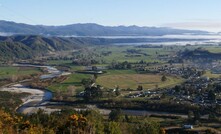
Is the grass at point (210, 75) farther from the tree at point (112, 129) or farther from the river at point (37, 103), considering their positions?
the tree at point (112, 129)

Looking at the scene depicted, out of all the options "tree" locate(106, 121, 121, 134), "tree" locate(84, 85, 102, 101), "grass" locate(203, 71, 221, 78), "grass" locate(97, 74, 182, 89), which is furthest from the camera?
"grass" locate(203, 71, 221, 78)

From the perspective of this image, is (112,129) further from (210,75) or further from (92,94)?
(210,75)

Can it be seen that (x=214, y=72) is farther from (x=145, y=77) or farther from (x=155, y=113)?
(x=155, y=113)

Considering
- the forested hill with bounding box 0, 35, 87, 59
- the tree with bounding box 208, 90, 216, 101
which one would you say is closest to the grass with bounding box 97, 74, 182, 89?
the tree with bounding box 208, 90, 216, 101

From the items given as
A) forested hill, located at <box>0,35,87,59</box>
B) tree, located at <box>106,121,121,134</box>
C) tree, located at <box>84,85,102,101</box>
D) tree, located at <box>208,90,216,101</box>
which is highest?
tree, located at <box>106,121,121,134</box>

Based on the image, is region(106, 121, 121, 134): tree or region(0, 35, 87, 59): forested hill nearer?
region(106, 121, 121, 134): tree

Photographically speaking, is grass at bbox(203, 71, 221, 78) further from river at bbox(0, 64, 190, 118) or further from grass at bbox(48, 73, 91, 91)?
river at bbox(0, 64, 190, 118)

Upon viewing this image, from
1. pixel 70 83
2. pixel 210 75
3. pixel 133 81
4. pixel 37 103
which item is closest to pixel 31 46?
pixel 70 83
